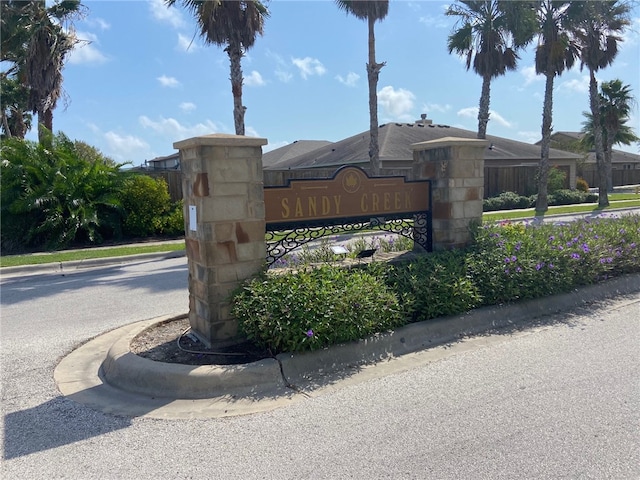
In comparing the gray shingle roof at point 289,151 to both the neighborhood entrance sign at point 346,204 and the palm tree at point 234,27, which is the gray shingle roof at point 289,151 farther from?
the neighborhood entrance sign at point 346,204

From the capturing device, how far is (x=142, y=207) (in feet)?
51.9

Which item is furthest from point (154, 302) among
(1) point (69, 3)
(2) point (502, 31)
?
(2) point (502, 31)

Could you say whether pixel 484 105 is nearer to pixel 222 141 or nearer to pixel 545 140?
pixel 545 140

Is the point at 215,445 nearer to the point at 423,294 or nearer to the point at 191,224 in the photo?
the point at 191,224

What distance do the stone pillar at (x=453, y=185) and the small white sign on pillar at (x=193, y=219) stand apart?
3163mm

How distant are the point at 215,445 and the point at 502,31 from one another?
2267 centimetres

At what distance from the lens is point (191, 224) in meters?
4.91

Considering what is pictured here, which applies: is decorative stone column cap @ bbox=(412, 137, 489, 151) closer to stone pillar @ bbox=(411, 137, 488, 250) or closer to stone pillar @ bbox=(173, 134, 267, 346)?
stone pillar @ bbox=(411, 137, 488, 250)

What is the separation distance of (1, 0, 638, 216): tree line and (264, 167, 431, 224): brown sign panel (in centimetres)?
979

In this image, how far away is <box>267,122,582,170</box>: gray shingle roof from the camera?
85.5ft

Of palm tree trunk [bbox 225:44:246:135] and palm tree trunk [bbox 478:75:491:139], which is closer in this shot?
palm tree trunk [bbox 225:44:246:135]

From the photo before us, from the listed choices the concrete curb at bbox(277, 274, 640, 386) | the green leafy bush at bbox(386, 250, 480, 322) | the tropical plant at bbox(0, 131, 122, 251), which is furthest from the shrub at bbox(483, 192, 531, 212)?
the green leafy bush at bbox(386, 250, 480, 322)

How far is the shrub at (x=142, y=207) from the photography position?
15641mm

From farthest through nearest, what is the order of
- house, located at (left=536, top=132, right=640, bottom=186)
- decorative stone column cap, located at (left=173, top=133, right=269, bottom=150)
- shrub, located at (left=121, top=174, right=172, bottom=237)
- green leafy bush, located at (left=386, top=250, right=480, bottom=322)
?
1. house, located at (left=536, top=132, right=640, bottom=186)
2. shrub, located at (left=121, top=174, right=172, bottom=237)
3. green leafy bush, located at (left=386, top=250, right=480, bottom=322)
4. decorative stone column cap, located at (left=173, top=133, right=269, bottom=150)
